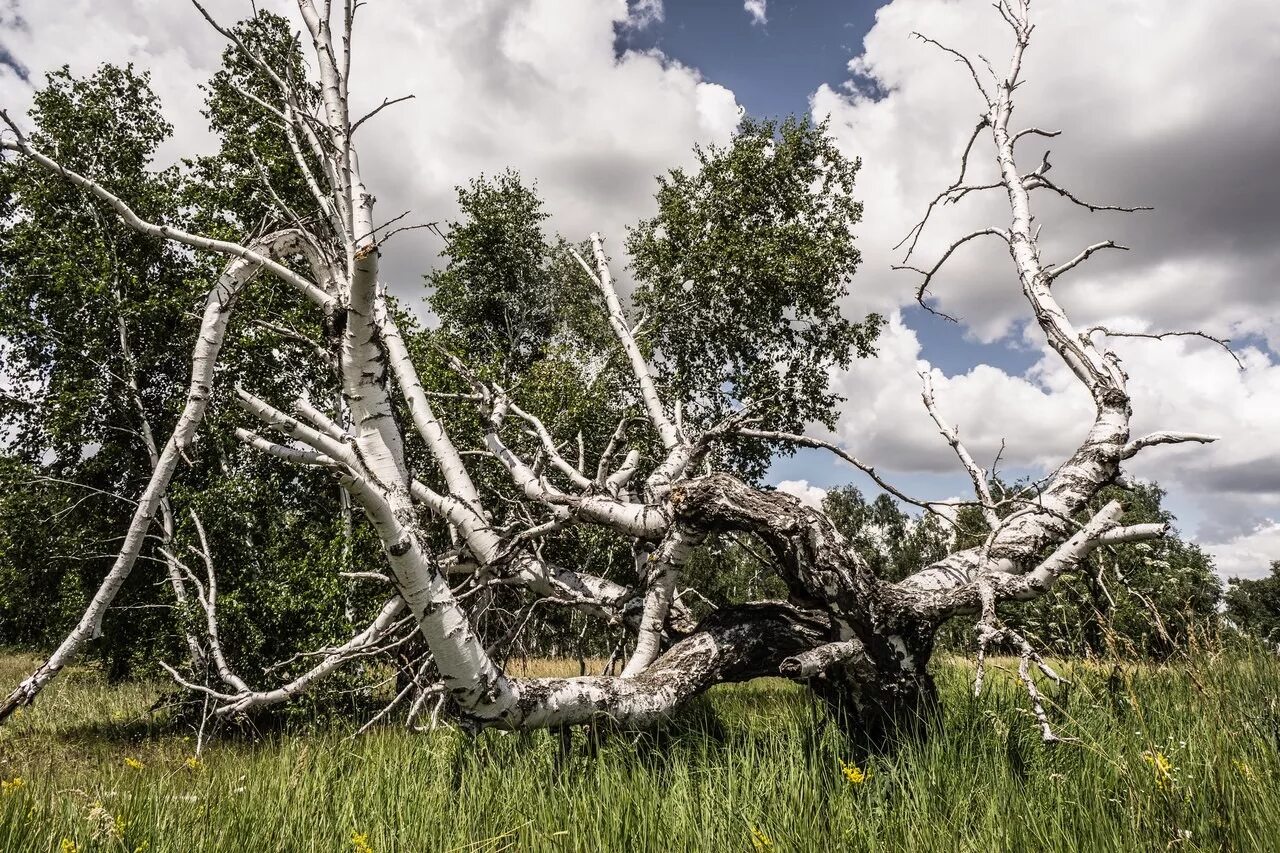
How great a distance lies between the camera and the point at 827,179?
13.4 meters

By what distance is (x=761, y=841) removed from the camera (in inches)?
102

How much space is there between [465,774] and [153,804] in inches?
56.8

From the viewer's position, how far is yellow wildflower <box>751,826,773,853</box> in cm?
255

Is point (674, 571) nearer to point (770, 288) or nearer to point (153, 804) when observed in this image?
point (153, 804)

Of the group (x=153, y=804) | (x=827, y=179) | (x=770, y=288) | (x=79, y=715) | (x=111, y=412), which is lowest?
(x=79, y=715)

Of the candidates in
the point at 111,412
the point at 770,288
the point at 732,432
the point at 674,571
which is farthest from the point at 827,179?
the point at 111,412

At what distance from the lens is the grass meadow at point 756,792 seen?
2.58 m

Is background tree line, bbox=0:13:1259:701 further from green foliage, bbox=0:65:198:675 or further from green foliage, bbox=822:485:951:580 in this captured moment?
green foliage, bbox=822:485:951:580

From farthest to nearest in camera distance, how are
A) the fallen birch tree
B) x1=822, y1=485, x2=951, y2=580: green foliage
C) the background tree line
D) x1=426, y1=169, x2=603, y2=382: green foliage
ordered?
x1=822, y1=485, x2=951, y2=580: green foliage, x1=426, y1=169, x2=603, y2=382: green foliage, the background tree line, the fallen birch tree

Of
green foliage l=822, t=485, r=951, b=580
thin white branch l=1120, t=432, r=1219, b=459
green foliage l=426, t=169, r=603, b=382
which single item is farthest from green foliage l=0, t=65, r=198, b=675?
green foliage l=822, t=485, r=951, b=580

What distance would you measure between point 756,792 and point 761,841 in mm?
618

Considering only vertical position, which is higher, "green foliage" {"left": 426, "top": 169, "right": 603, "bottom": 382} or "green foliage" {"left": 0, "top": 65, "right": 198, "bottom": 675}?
"green foliage" {"left": 426, "top": 169, "right": 603, "bottom": 382}

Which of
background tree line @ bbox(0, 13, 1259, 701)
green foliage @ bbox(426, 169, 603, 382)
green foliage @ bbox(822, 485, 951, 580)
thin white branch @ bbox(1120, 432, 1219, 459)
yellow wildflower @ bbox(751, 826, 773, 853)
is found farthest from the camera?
green foliage @ bbox(822, 485, 951, 580)

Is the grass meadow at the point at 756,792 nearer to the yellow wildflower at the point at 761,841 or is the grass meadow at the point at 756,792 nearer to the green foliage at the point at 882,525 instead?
the yellow wildflower at the point at 761,841
